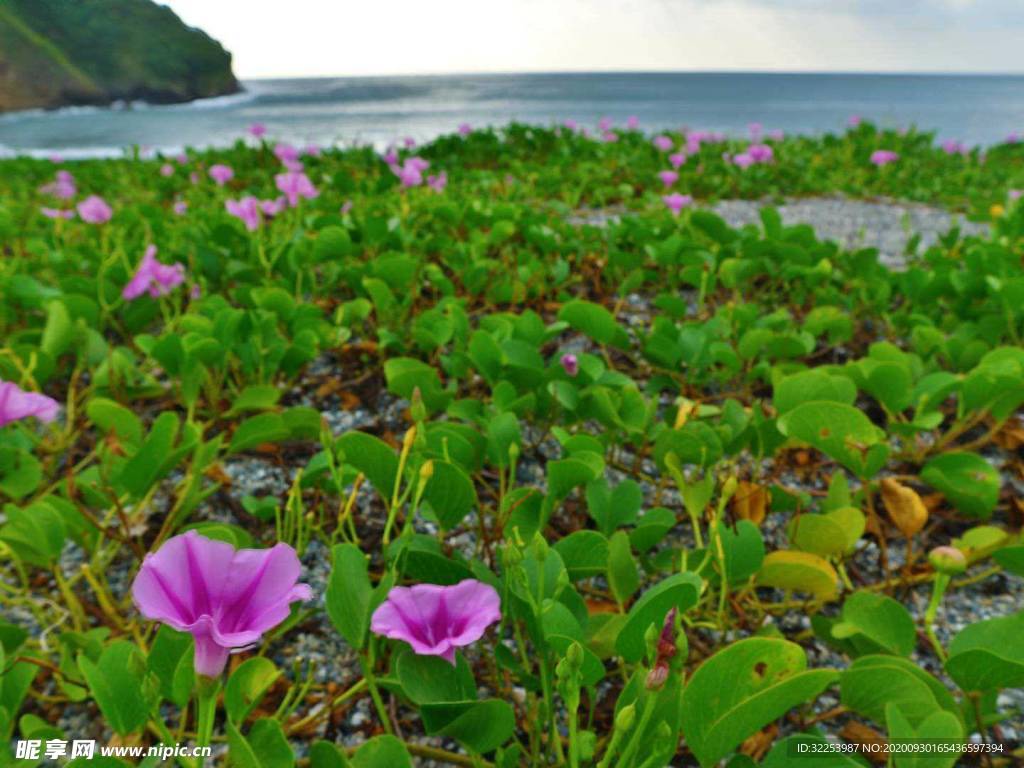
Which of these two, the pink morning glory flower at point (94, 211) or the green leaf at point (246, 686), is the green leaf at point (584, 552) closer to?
the green leaf at point (246, 686)

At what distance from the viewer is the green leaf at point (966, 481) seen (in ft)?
5.01

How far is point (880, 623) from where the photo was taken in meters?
1.12

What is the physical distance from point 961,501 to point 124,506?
1.64 m

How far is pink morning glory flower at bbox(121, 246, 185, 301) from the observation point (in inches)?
87.0

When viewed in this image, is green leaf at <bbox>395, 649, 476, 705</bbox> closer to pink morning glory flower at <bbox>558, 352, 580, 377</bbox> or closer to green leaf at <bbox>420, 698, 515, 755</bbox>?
green leaf at <bbox>420, 698, 515, 755</bbox>

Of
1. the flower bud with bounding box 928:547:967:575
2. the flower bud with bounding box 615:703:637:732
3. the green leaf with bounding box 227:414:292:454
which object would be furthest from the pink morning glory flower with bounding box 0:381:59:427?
the flower bud with bounding box 928:547:967:575

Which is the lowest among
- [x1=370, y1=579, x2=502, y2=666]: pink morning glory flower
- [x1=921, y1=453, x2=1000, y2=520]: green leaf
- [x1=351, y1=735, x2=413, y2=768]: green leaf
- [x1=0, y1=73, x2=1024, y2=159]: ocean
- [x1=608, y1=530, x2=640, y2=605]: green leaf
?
[x1=0, y1=73, x2=1024, y2=159]: ocean

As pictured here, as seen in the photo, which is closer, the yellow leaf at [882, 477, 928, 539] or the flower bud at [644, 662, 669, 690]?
the flower bud at [644, 662, 669, 690]

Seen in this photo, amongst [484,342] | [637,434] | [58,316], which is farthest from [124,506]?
[637,434]

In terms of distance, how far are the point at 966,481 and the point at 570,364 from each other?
807mm

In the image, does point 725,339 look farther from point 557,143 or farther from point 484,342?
point 557,143

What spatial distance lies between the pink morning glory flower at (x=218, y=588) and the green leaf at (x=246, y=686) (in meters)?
0.25

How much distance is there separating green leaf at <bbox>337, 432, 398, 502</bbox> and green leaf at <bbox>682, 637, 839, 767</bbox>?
23.0 inches

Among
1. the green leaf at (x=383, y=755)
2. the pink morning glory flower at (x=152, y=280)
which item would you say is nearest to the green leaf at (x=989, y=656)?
the green leaf at (x=383, y=755)
